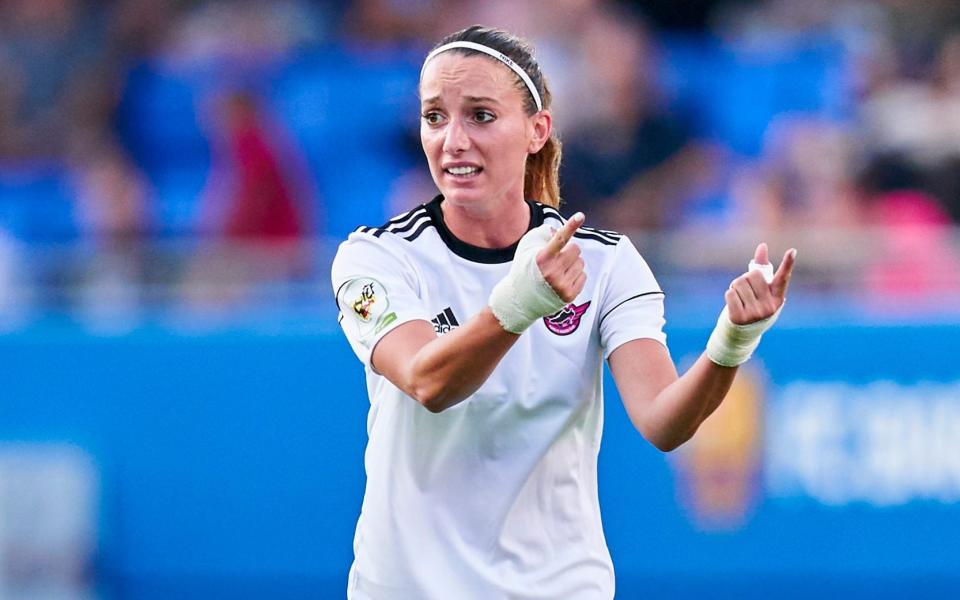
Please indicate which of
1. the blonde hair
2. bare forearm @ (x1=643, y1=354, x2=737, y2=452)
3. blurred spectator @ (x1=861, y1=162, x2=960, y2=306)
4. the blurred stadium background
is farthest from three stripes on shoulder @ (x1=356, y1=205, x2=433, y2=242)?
blurred spectator @ (x1=861, y1=162, x2=960, y2=306)

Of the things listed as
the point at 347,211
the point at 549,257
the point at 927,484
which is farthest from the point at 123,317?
the point at 549,257

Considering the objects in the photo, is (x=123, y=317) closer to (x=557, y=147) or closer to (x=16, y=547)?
(x=16, y=547)

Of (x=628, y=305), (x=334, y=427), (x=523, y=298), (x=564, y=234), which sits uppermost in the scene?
(x=334, y=427)

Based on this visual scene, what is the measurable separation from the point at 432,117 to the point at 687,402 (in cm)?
88

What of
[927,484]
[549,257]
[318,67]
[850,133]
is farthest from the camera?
[318,67]

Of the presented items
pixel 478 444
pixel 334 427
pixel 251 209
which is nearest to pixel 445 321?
pixel 478 444

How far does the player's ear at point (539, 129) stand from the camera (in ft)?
12.6

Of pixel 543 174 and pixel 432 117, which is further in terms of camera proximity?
pixel 543 174

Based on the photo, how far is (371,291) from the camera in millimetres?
3623

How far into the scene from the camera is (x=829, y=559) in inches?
284

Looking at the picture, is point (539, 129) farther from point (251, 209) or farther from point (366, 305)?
point (251, 209)

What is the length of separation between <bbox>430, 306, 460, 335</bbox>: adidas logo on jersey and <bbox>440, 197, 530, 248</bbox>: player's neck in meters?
0.19

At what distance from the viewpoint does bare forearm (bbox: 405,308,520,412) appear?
327 cm

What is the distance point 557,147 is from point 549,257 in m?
0.89
